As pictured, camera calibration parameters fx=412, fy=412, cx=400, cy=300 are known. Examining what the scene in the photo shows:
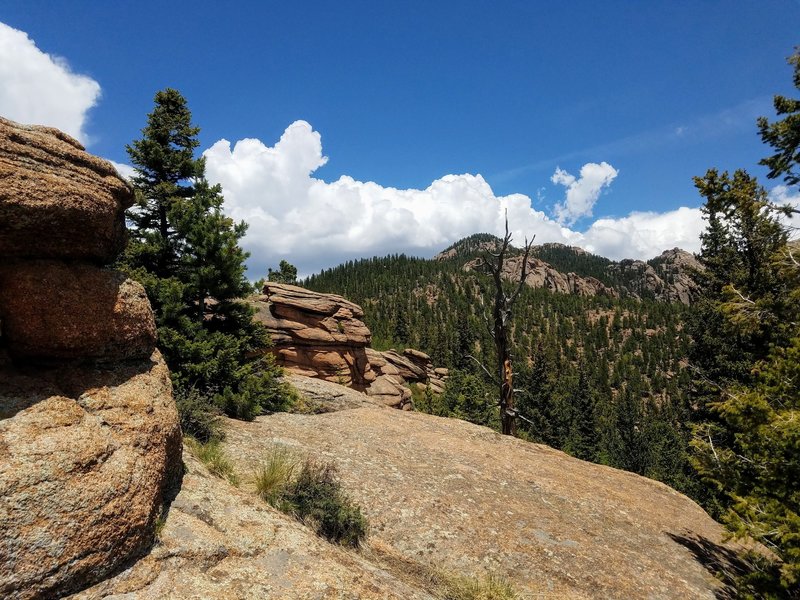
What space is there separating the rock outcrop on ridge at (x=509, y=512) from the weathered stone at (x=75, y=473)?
3.47 meters

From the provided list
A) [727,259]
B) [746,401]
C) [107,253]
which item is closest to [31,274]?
[107,253]

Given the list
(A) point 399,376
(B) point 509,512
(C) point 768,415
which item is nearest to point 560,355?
(A) point 399,376

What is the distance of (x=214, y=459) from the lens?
7.34m

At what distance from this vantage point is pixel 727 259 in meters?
20.7

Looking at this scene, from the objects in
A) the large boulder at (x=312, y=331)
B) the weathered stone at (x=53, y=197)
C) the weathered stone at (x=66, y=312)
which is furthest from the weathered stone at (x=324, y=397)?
the weathered stone at (x=53, y=197)

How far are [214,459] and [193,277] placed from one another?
26.0 feet

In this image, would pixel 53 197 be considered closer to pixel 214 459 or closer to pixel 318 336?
pixel 214 459

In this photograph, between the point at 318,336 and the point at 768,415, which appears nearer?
the point at 768,415

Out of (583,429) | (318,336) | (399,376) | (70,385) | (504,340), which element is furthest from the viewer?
(583,429)

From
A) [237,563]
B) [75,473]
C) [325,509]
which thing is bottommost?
[325,509]

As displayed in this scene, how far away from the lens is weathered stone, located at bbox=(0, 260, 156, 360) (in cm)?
493

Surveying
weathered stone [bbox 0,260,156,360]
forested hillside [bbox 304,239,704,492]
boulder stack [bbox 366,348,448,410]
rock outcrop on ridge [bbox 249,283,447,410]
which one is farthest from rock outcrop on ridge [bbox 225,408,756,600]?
boulder stack [bbox 366,348,448,410]

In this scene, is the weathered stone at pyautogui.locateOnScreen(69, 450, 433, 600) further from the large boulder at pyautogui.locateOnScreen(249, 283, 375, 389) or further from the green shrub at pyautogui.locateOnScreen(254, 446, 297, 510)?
the large boulder at pyautogui.locateOnScreen(249, 283, 375, 389)

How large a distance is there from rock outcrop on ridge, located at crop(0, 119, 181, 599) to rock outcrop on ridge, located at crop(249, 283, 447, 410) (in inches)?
886
